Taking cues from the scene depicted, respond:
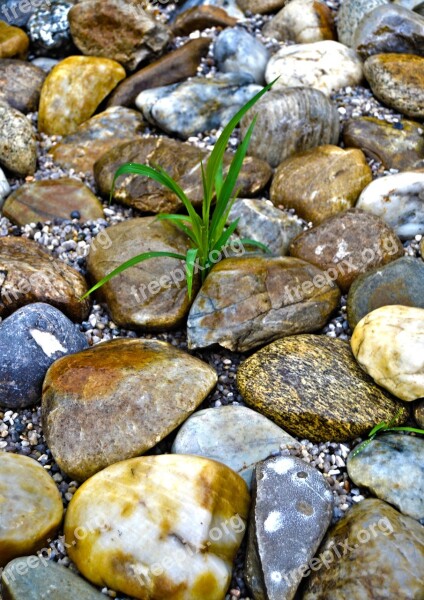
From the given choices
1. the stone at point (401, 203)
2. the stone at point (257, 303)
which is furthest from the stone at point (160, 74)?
the stone at point (257, 303)

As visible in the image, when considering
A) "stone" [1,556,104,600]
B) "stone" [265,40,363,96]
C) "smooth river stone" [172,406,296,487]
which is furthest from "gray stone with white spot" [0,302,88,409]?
"stone" [265,40,363,96]

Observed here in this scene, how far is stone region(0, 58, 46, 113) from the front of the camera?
495 centimetres

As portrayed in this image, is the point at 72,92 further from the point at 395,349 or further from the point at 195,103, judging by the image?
the point at 395,349

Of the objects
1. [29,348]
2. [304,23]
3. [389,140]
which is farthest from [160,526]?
[304,23]

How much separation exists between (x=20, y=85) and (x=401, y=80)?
275 centimetres

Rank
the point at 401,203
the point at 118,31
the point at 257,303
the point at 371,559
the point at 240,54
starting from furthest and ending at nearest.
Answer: the point at 118,31
the point at 240,54
the point at 401,203
the point at 257,303
the point at 371,559

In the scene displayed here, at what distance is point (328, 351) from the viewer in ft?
10.5

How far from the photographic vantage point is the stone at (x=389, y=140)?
4246mm

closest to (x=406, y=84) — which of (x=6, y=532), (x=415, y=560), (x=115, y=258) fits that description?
(x=115, y=258)

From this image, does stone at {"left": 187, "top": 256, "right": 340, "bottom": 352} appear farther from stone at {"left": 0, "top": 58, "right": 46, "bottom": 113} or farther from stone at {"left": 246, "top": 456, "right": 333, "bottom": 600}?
stone at {"left": 0, "top": 58, "right": 46, "bottom": 113}

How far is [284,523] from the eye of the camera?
259cm

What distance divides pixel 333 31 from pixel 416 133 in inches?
53.7

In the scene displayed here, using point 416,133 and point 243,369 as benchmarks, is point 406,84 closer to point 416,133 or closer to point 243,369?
point 416,133

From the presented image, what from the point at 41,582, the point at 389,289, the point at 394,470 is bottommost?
the point at 394,470
